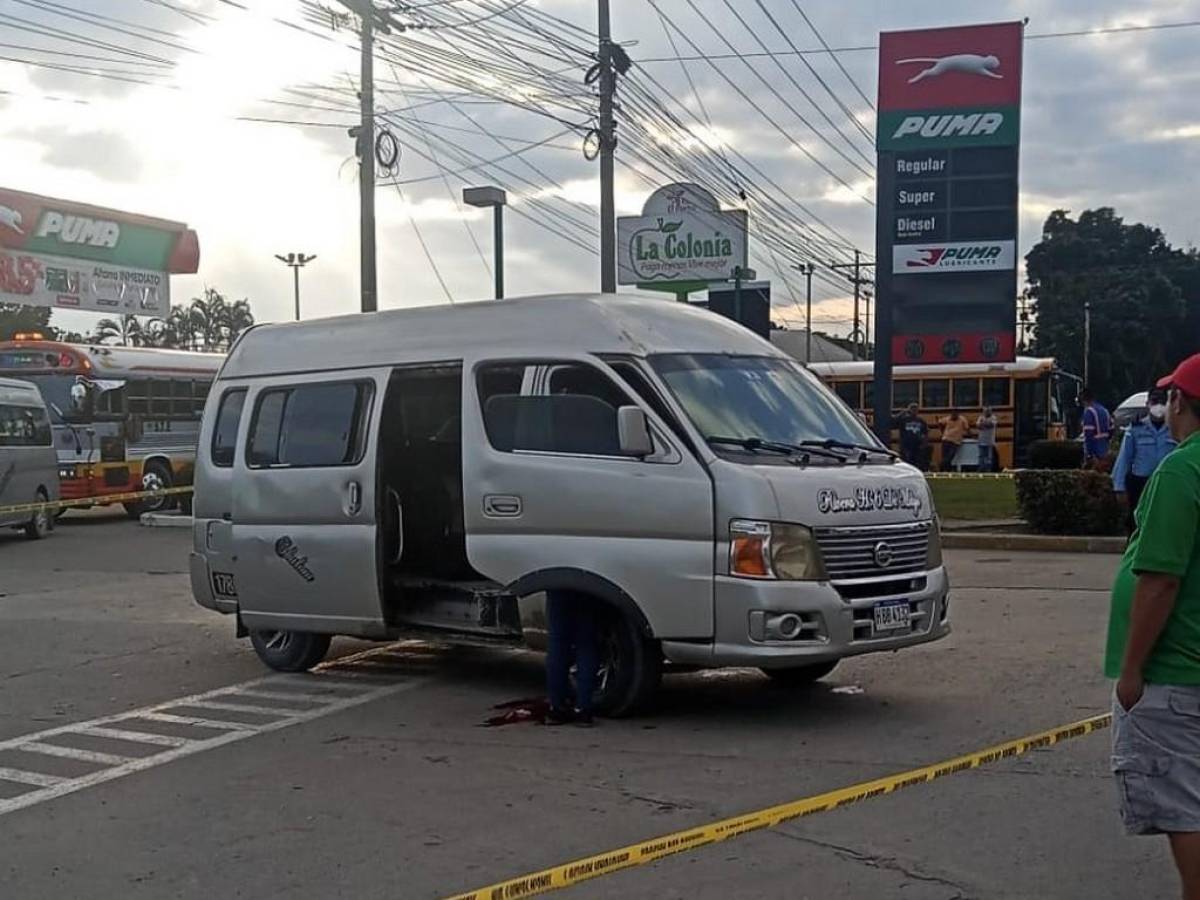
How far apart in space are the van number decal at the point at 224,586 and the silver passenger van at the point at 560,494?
38 millimetres

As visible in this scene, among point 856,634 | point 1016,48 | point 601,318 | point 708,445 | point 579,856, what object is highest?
point 1016,48

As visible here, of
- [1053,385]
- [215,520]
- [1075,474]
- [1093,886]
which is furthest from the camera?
[1053,385]

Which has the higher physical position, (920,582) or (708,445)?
(708,445)

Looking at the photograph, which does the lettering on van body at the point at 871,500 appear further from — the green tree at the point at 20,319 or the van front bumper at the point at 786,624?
the green tree at the point at 20,319

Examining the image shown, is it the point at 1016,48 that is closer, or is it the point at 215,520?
the point at 215,520

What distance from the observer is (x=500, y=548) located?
337 inches

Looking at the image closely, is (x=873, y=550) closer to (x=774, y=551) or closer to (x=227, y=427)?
(x=774, y=551)

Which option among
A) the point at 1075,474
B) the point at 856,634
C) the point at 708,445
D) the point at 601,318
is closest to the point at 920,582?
the point at 856,634

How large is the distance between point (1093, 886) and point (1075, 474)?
13155mm

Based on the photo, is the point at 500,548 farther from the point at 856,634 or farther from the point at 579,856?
the point at 579,856

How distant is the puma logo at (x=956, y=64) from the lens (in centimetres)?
2377

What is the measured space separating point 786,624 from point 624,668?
1068mm

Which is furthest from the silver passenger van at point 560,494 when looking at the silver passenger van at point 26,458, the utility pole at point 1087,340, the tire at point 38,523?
the utility pole at point 1087,340

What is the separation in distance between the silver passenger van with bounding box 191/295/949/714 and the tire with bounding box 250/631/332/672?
0.01m
